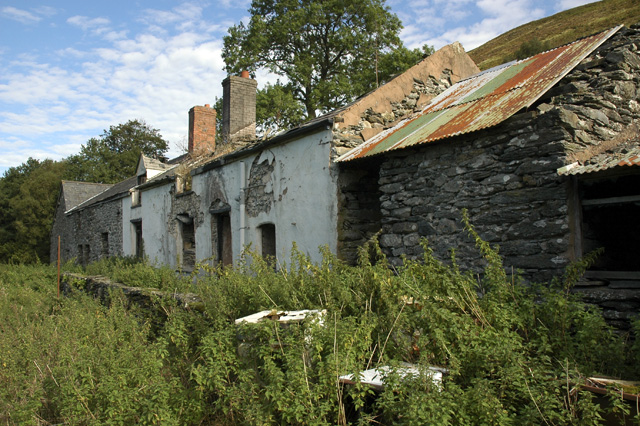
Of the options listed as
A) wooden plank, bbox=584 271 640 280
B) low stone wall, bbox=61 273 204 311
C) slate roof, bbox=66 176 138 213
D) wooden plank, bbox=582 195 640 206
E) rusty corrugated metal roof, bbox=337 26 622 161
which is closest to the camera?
wooden plank, bbox=582 195 640 206

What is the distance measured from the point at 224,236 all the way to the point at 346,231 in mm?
5055

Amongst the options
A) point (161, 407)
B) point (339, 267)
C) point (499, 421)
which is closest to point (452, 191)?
point (339, 267)

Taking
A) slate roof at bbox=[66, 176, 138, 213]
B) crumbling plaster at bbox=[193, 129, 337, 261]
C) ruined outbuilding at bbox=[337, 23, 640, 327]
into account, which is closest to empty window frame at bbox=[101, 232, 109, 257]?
slate roof at bbox=[66, 176, 138, 213]

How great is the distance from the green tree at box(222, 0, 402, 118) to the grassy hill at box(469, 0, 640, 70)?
17.9m

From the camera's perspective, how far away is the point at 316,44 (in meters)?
24.6

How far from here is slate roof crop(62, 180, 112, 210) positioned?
84.2 ft

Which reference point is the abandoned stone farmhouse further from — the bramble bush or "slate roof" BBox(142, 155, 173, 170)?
"slate roof" BBox(142, 155, 173, 170)

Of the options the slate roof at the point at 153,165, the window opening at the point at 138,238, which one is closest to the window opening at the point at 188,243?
the window opening at the point at 138,238

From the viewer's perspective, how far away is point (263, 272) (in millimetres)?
6137

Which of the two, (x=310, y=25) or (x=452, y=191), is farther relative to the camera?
(x=310, y=25)

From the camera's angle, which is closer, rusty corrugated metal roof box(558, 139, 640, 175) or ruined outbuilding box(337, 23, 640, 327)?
rusty corrugated metal roof box(558, 139, 640, 175)

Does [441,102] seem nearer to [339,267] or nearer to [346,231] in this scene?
[346,231]

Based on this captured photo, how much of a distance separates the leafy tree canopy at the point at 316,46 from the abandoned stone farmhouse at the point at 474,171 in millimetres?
Result: 12793

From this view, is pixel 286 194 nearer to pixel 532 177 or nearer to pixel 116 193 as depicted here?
pixel 532 177
